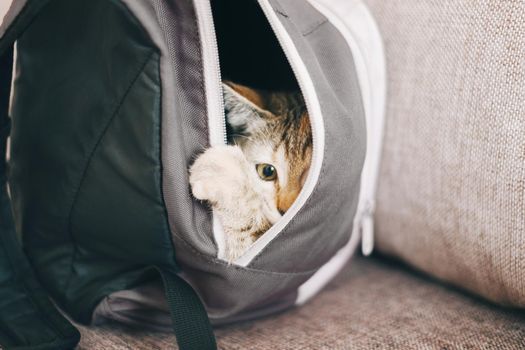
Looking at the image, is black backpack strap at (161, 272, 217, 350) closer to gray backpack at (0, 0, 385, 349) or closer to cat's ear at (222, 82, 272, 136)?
gray backpack at (0, 0, 385, 349)

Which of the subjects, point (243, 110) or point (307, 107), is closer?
point (307, 107)

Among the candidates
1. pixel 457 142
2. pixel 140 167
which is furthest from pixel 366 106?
pixel 140 167

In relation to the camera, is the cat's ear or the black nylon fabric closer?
the black nylon fabric

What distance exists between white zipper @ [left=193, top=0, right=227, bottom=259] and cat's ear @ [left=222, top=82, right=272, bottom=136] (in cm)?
7

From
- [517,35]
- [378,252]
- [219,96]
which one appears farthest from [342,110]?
[378,252]

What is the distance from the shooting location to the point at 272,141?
87cm

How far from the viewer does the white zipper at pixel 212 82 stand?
671 mm

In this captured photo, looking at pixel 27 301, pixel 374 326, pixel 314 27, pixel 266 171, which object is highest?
pixel 314 27

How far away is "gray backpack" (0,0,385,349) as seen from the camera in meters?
0.66

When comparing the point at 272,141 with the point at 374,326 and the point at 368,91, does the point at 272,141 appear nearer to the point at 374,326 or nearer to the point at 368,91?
the point at 368,91

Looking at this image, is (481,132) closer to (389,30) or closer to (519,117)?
(519,117)

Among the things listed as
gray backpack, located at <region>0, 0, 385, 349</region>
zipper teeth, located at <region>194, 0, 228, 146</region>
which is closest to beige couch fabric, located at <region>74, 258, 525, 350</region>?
gray backpack, located at <region>0, 0, 385, 349</region>

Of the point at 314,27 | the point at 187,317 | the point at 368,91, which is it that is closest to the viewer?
the point at 187,317

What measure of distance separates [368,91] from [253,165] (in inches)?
9.3
